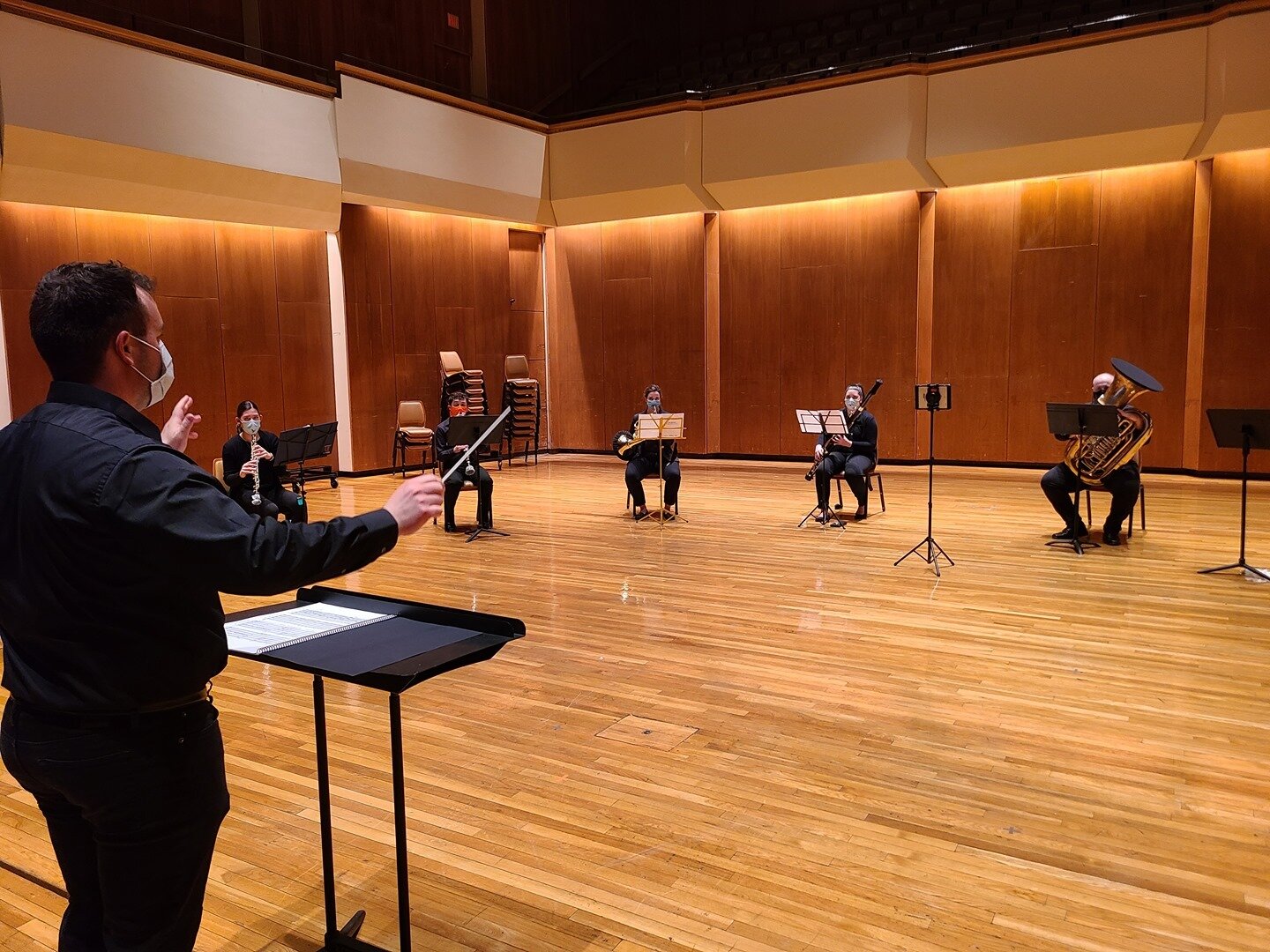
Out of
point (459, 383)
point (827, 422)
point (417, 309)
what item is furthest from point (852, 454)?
point (417, 309)

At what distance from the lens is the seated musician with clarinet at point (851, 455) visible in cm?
789

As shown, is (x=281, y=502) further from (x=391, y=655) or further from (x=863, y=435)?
(x=391, y=655)

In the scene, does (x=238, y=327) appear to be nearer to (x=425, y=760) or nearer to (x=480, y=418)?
(x=480, y=418)

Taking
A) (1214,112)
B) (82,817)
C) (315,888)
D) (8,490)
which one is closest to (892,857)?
(315,888)

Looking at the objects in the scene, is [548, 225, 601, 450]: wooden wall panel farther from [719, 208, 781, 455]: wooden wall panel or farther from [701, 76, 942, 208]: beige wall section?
[701, 76, 942, 208]: beige wall section

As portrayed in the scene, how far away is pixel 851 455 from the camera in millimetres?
8109

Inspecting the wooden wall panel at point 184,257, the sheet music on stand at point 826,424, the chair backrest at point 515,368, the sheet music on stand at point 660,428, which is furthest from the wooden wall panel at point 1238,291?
the wooden wall panel at point 184,257

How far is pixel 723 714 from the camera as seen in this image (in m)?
3.70

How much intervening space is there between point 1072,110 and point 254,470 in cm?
871

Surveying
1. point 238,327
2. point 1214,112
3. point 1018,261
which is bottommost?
point 238,327

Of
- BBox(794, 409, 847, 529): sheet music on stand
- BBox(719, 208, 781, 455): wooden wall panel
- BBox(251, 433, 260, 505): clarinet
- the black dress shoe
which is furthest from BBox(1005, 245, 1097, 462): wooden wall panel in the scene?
BBox(251, 433, 260, 505): clarinet

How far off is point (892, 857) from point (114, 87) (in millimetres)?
8693

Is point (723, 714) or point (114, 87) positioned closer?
point (723, 714)

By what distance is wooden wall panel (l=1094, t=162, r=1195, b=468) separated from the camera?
997 cm
